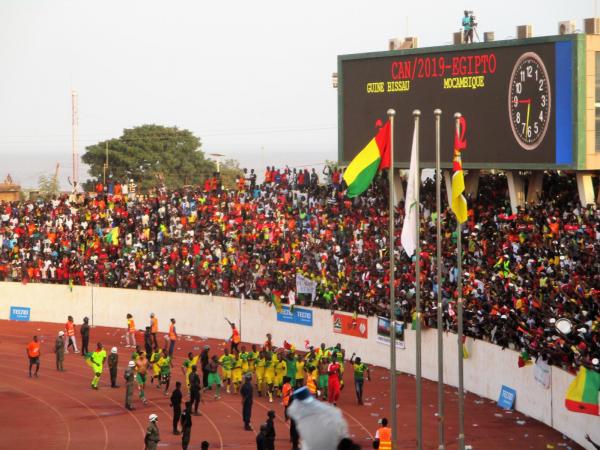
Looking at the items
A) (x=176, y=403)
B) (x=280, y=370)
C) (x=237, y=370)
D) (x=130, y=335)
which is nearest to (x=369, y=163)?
(x=176, y=403)

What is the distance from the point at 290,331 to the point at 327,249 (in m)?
2.74

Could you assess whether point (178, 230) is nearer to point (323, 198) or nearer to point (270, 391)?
point (323, 198)

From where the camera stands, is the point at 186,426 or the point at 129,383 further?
the point at 129,383

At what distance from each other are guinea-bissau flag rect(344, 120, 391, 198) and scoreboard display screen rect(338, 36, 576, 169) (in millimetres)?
11574

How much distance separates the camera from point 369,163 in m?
19.6

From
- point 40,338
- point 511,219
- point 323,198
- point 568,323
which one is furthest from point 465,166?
point 40,338

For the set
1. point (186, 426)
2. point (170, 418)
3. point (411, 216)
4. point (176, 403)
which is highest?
point (411, 216)

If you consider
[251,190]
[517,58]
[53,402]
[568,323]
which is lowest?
[53,402]

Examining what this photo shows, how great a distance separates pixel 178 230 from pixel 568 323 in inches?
924

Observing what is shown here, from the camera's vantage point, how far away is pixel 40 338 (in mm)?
40219

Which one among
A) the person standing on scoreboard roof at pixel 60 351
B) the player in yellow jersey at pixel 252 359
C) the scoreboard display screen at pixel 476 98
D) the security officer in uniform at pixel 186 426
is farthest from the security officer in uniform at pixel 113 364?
the scoreboard display screen at pixel 476 98

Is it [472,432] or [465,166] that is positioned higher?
[465,166]

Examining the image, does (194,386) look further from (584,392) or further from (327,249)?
(327,249)

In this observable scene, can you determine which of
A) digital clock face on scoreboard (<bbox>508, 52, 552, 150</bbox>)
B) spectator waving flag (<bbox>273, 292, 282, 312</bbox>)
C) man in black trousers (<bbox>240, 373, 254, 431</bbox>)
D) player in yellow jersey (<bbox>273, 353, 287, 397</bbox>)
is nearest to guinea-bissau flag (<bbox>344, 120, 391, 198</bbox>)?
man in black trousers (<bbox>240, 373, 254, 431</bbox>)
